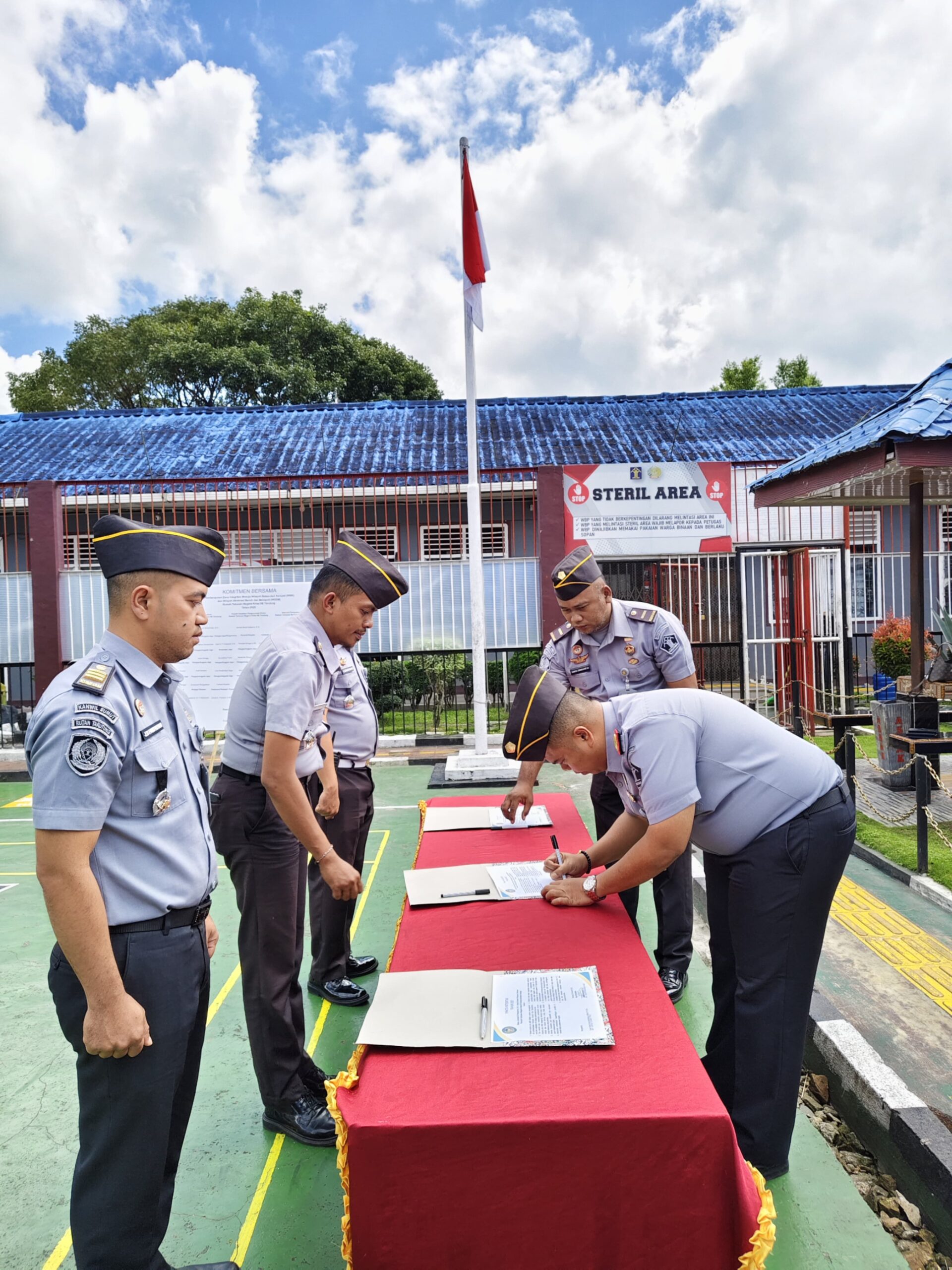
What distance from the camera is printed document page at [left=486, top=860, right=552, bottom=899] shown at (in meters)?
2.64

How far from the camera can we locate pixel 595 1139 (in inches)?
59.1

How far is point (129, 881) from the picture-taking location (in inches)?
69.8

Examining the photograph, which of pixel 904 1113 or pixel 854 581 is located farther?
pixel 854 581

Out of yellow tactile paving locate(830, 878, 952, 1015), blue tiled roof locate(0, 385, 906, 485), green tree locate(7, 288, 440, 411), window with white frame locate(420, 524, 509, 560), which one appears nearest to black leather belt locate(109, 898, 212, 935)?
yellow tactile paving locate(830, 878, 952, 1015)

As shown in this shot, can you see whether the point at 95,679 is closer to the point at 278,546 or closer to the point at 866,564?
the point at 278,546

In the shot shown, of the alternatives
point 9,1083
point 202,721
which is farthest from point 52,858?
point 202,721

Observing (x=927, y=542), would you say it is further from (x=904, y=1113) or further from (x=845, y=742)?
(x=904, y=1113)

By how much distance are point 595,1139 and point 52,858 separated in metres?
1.19

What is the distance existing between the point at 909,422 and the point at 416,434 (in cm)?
1152

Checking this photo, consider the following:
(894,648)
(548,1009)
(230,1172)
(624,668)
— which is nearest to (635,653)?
(624,668)

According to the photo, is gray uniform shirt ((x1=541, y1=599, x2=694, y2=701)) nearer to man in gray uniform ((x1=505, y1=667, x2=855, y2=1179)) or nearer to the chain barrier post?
man in gray uniform ((x1=505, y1=667, x2=855, y2=1179))

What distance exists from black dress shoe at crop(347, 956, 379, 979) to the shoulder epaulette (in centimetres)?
249

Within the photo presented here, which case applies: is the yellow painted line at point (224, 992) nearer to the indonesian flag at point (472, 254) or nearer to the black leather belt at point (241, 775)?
the black leather belt at point (241, 775)

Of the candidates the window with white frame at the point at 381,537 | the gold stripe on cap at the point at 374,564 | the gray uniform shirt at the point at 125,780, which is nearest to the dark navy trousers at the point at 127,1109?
the gray uniform shirt at the point at 125,780
